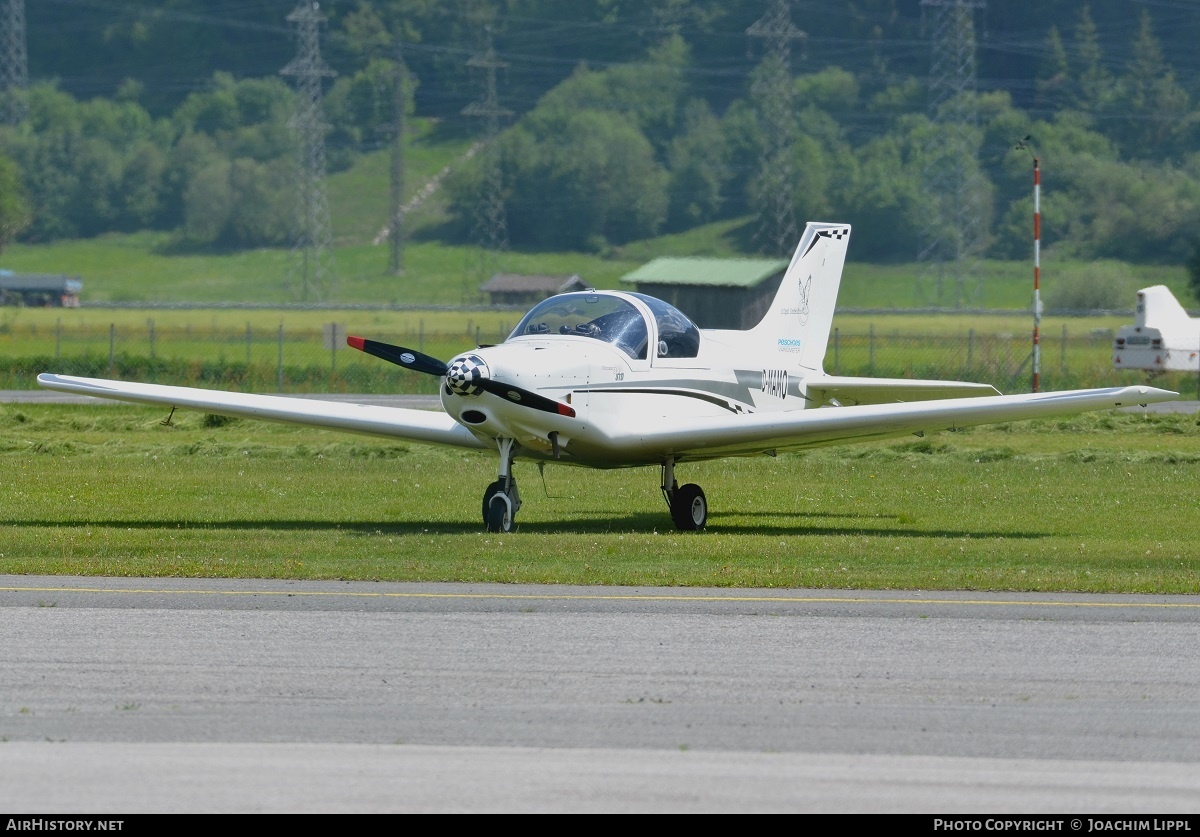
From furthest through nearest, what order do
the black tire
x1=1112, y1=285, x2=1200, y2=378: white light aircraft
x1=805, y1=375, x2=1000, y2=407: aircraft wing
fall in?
x1=1112, y1=285, x2=1200, y2=378: white light aircraft < x1=805, y1=375, x2=1000, y2=407: aircraft wing < the black tire

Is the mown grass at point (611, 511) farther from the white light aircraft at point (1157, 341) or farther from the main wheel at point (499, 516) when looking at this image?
the white light aircraft at point (1157, 341)

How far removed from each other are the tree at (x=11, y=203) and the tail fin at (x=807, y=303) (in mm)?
100561

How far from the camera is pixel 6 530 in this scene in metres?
15.5

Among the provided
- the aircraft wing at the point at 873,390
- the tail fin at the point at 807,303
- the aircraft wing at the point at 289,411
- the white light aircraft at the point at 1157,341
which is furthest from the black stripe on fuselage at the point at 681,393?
the white light aircraft at the point at 1157,341

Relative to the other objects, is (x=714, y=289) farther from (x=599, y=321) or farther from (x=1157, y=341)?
(x=599, y=321)

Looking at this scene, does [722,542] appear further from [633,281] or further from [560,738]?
[633,281]

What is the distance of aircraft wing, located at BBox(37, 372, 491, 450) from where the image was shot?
16984mm

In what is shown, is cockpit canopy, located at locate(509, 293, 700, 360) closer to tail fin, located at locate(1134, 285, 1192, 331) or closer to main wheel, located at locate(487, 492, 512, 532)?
main wheel, located at locate(487, 492, 512, 532)

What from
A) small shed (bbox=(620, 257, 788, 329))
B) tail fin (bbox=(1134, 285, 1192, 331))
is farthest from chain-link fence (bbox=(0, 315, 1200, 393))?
small shed (bbox=(620, 257, 788, 329))

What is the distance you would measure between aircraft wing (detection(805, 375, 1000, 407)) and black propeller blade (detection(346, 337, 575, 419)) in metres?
3.98

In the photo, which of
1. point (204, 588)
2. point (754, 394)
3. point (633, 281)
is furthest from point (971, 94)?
point (204, 588)

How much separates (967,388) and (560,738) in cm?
Result: 1074

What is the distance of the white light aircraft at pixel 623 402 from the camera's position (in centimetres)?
1528
